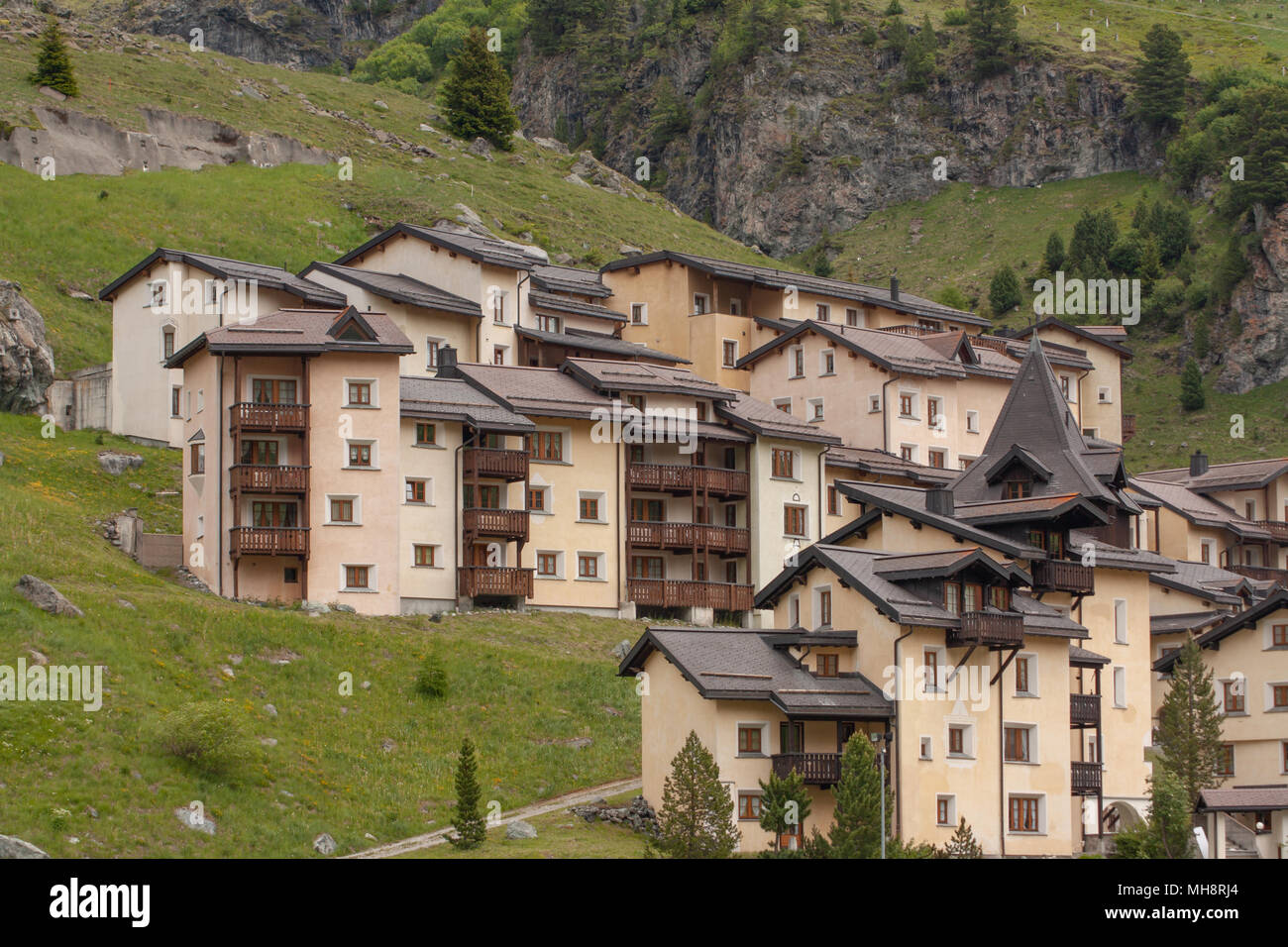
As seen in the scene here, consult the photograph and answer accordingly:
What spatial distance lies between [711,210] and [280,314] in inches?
4856

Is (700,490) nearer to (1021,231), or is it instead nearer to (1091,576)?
(1091,576)

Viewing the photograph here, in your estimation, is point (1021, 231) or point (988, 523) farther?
point (1021, 231)

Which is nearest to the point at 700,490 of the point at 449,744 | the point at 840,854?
the point at 449,744

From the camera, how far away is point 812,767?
52281 millimetres

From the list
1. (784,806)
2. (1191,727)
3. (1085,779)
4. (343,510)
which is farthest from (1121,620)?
(343,510)

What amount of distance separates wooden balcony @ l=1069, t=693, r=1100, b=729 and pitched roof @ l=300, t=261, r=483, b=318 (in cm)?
3805

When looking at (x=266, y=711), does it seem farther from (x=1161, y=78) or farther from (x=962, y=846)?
(x=1161, y=78)

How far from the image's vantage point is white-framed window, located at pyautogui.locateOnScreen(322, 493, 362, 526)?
222ft

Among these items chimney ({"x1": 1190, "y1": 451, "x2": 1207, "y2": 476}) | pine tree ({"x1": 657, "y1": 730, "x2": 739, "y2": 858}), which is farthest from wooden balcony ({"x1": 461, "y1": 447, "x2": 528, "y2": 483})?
chimney ({"x1": 1190, "y1": 451, "x2": 1207, "y2": 476})

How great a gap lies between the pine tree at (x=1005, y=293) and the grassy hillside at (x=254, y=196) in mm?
20837

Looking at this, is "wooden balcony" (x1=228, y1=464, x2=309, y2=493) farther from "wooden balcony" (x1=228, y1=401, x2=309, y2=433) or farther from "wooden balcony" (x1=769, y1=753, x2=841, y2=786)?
"wooden balcony" (x1=769, y1=753, x2=841, y2=786)

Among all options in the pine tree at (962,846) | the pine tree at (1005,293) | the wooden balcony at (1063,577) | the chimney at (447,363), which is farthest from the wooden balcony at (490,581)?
the pine tree at (1005,293)

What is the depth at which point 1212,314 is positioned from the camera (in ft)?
452

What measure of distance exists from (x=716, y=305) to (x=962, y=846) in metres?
56.8
